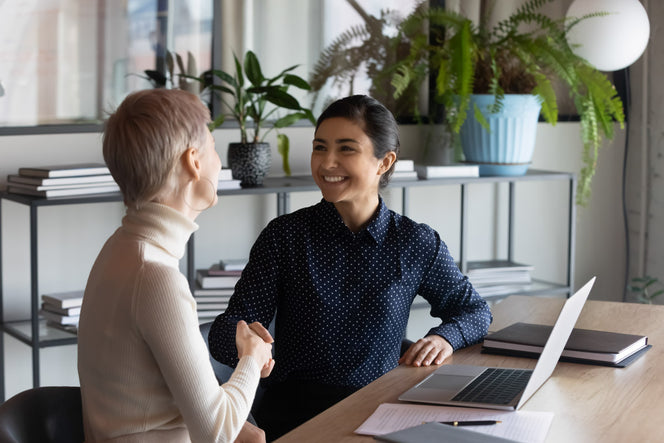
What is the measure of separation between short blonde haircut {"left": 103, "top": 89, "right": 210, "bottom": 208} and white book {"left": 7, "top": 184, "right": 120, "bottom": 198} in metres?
1.43

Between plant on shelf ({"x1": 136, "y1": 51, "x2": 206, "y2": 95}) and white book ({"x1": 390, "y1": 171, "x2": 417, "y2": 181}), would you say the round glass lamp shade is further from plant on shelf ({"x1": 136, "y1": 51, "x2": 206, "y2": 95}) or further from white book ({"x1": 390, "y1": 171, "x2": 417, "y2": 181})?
plant on shelf ({"x1": 136, "y1": 51, "x2": 206, "y2": 95})

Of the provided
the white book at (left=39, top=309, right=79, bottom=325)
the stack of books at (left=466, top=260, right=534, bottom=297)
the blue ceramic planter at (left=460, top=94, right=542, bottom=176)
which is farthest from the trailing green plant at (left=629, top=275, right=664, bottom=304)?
the white book at (left=39, top=309, right=79, bottom=325)

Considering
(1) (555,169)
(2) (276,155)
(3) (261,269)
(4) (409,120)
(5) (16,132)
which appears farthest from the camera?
(1) (555,169)

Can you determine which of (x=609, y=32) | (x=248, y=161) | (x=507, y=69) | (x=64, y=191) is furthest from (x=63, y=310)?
(x=609, y=32)

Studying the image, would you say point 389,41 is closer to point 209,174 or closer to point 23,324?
point 23,324

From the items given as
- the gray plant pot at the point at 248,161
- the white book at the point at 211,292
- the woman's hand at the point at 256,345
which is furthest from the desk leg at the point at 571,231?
the woman's hand at the point at 256,345

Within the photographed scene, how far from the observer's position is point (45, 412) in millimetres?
1480

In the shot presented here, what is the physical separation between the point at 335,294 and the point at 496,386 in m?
0.56

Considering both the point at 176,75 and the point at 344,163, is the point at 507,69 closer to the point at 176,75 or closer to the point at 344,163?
the point at 176,75

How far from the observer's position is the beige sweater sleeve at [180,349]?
4.16 feet

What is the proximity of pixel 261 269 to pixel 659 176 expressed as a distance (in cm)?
274

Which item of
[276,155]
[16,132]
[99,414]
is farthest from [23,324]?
[99,414]

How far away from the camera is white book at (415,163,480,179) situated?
3393 mm

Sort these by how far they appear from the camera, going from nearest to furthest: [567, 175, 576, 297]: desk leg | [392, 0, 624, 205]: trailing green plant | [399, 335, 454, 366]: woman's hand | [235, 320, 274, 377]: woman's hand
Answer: [235, 320, 274, 377]: woman's hand, [399, 335, 454, 366]: woman's hand, [392, 0, 624, 205]: trailing green plant, [567, 175, 576, 297]: desk leg
